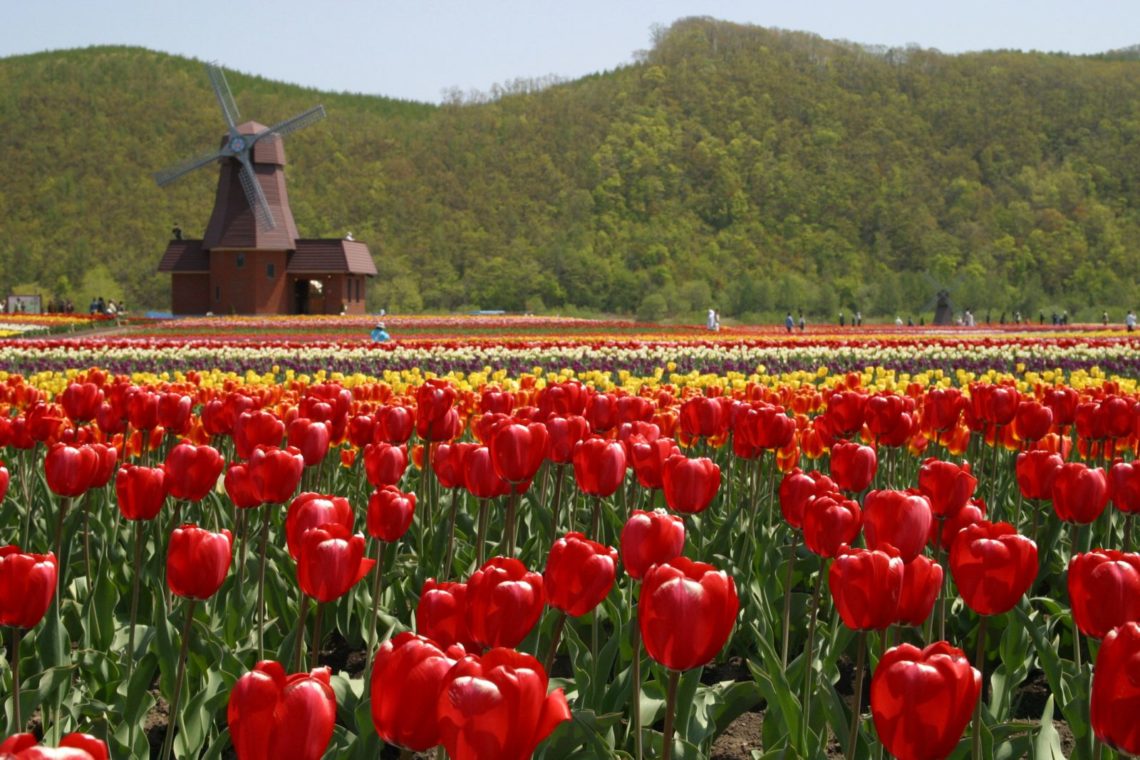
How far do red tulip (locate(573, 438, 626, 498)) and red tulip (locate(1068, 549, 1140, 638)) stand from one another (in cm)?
130

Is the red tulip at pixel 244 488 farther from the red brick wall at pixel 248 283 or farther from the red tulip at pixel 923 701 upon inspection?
the red brick wall at pixel 248 283

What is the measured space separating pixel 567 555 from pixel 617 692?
0.75 meters

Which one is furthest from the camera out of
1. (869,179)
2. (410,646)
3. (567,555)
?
(869,179)

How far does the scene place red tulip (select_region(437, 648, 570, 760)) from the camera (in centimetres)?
125

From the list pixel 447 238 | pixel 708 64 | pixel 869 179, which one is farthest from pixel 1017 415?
pixel 708 64

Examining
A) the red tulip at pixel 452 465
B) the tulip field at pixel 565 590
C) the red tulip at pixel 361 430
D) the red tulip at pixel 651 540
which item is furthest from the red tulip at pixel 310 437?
the red tulip at pixel 651 540

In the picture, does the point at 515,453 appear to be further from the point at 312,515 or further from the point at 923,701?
the point at 923,701

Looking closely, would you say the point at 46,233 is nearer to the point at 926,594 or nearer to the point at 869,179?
the point at 869,179

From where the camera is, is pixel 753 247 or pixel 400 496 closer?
pixel 400 496

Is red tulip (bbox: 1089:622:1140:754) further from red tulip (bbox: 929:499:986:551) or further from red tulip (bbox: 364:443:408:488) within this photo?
red tulip (bbox: 364:443:408:488)

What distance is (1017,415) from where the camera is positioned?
4414 millimetres

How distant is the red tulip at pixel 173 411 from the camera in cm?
439

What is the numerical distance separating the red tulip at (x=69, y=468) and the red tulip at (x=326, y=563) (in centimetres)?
122

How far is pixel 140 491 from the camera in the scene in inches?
112
